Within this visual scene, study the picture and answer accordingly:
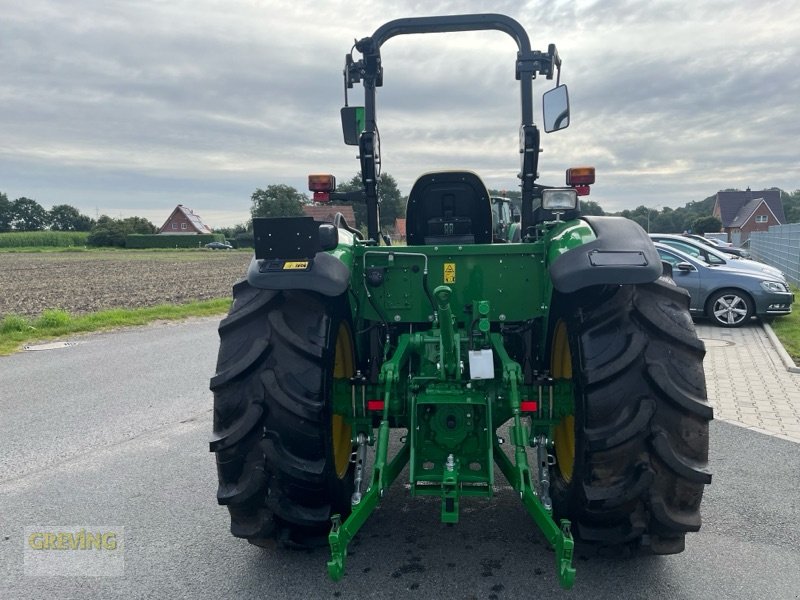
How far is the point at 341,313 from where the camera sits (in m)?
3.28

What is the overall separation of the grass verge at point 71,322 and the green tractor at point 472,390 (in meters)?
7.85

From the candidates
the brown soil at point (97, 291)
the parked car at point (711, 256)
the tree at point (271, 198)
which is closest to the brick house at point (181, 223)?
the tree at point (271, 198)

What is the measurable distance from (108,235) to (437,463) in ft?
233

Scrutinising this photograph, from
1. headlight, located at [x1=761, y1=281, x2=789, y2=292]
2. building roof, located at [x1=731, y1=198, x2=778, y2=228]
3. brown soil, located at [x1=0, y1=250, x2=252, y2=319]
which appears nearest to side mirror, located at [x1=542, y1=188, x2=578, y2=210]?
headlight, located at [x1=761, y1=281, x2=789, y2=292]

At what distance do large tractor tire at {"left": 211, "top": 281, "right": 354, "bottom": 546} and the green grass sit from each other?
7246 mm

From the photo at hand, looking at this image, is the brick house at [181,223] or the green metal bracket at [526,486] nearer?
the green metal bracket at [526,486]

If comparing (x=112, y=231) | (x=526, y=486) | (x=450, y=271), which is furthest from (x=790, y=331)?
(x=112, y=231)

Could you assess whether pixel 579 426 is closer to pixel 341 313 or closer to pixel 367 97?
pixel 341 313

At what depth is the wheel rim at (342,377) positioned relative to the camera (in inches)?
134

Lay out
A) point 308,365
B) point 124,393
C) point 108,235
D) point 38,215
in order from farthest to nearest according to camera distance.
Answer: point 38,215 < point 108,235 < point 124,393 < point 308,365

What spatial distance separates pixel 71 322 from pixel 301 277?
10131 millimetres

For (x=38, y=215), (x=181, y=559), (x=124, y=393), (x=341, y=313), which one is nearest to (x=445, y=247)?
(x=341, y=313)

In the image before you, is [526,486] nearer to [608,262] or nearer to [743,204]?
[608,262]

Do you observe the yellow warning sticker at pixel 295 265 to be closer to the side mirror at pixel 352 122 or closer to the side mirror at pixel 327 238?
the side mirror at pixel 327 238
